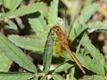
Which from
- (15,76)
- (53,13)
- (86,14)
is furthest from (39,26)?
(15,76)

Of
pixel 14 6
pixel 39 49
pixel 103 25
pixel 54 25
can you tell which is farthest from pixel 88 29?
pixel 14 6

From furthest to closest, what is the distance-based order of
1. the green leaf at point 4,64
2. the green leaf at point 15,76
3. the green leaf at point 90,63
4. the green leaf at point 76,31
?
the green leaf at point 76,31
the green leaf at point 4,64
the green leaf at point 90,63
the green leaf at point 15,76

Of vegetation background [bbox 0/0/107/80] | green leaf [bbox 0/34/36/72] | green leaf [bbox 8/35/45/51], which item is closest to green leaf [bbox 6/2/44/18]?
vegetation background [bbox 0/0/107/80]

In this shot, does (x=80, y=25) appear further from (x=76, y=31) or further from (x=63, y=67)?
(x=63, y=67)

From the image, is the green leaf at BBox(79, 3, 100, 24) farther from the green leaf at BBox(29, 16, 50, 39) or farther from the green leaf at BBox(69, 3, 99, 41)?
the green leaf at BBox(29, 16, 50, 39)

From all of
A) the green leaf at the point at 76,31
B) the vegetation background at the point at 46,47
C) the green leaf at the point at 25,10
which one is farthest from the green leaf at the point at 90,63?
the green leaf at the point at 25,10

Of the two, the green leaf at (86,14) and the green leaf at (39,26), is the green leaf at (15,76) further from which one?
the green leaf at (86,14)
